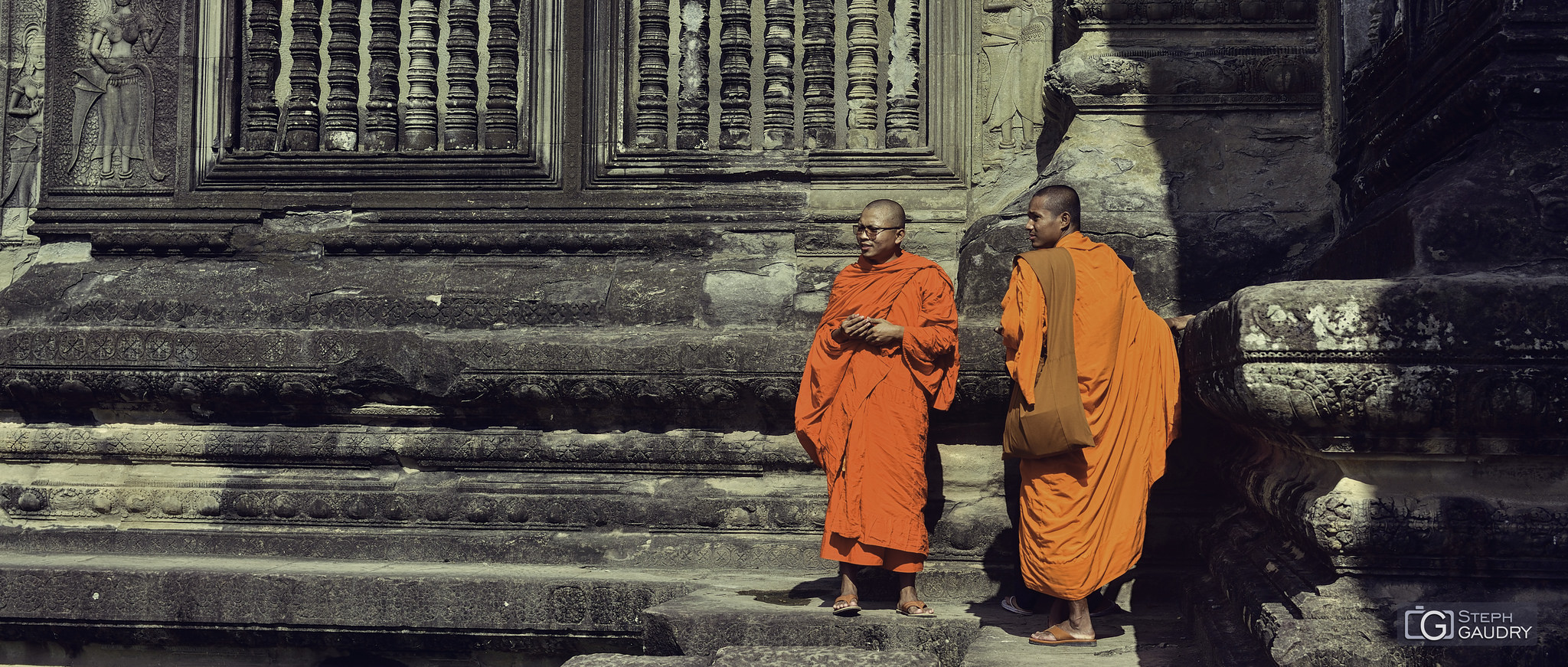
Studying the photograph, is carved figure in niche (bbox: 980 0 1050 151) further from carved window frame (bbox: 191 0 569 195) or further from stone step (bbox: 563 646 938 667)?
stone step (bbox: 563 646 938 667)

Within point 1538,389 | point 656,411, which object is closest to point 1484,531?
point 1538,389

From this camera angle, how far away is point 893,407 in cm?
404

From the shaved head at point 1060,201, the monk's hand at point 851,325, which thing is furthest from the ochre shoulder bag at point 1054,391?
the monk's hand at point 851,325

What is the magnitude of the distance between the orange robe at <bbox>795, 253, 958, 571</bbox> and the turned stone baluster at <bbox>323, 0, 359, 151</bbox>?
262cm

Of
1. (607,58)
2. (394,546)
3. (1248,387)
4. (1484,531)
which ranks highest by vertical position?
(607,58)

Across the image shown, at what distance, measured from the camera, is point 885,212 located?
4258 mm

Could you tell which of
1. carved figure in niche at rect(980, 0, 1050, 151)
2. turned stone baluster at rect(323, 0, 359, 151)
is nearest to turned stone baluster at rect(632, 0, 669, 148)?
turned stone baluster at rect(323, 0, 359, 151)

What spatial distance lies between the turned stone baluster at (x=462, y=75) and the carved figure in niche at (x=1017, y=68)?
2.25m

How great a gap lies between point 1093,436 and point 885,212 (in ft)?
3.58

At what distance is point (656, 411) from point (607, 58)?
172cm

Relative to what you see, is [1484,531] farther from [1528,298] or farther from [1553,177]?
[1553,177]

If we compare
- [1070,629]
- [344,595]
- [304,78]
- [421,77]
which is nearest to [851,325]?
[1070,629]

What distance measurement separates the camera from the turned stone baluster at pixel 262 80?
18.5ft

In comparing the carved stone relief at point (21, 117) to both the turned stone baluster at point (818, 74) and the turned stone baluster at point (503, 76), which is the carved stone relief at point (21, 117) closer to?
the turned stone baluster at point (503, 76)
